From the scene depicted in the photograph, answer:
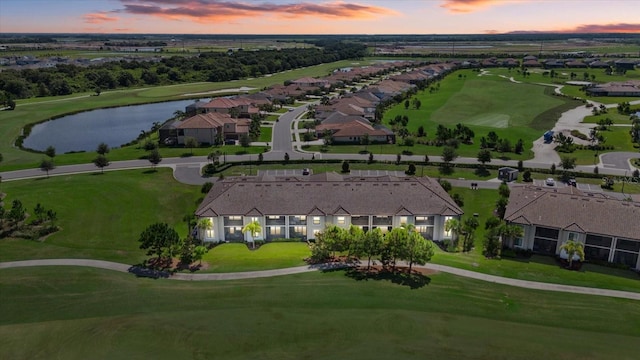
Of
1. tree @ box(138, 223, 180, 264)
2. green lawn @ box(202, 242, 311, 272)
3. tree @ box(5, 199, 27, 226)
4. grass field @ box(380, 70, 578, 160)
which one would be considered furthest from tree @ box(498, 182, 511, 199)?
tree @ box(5, 199, 27, 226)

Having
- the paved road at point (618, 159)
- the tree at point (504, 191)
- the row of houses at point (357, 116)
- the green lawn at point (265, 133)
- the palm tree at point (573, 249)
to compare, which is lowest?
the palm tree at point (573, 249)

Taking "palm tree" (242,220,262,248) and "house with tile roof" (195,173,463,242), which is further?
"house with tile roof" (195,173,463,242)

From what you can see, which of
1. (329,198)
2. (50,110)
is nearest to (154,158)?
(329,198)

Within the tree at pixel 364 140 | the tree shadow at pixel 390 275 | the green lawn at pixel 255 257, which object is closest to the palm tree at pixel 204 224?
the green lawn at pixel 255 257

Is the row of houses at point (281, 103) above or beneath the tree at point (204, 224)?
above

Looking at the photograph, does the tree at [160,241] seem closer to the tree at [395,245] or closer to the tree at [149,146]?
the tree at [395,245]

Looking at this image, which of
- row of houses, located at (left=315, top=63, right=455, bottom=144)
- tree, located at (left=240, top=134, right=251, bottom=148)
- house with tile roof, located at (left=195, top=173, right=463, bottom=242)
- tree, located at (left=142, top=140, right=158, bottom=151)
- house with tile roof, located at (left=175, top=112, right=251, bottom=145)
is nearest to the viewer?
house with tile roof, located at (left=195, top=173, right=463, bottom=242)

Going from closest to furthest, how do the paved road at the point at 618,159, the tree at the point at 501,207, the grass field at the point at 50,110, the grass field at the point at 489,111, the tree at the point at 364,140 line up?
the tree at the point at 501,207 < the paved road at the point at 618,159 < the grass field at the point at 50,110 < the tree at the point at 364,140 < the grass field at the point at 489,111

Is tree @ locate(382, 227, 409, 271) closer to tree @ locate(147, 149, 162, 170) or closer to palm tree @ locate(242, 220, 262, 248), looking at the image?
palm tree @ locate(242, 220, 262, 248)
